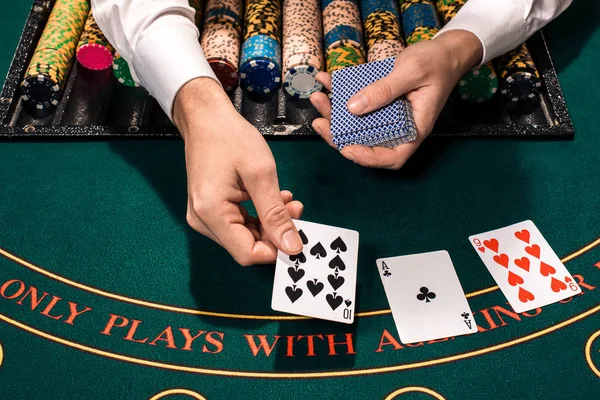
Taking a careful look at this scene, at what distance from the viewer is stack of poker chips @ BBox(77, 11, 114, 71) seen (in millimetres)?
2521

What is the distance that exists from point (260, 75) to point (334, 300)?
107 cm

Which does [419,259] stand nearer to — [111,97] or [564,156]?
[564,156]

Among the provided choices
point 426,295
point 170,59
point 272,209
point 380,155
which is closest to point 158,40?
point 170,59

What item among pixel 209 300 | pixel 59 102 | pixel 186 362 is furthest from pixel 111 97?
pixel 186 362

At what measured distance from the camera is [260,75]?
2.48 m

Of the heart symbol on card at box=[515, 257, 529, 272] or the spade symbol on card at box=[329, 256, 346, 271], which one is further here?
the heart symbol on card at box=[515, 257, 529, 272]

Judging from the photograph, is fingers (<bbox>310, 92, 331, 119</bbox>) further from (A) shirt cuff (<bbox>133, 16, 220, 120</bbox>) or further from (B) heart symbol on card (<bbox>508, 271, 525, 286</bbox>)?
(B) heart symbol on card (<bbox>508, 271, 525, 286</bbox>)

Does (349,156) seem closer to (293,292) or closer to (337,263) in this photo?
(337,263)

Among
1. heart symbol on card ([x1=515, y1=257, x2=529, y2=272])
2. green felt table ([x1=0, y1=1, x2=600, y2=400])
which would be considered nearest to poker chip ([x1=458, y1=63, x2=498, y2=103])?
green felt table ([x1=0, y1=1, x2=600, y2=400])

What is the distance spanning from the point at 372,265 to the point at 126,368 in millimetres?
800

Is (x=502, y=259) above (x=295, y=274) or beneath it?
above

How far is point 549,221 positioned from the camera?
209 cm

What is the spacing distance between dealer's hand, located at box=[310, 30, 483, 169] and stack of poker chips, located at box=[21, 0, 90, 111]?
1.06m

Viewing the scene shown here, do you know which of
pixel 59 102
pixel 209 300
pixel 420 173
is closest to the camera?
pixel 209 300
